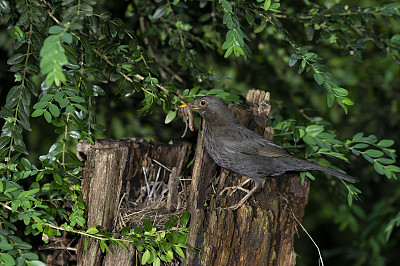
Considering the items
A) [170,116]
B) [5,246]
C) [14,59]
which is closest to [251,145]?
[170,116]

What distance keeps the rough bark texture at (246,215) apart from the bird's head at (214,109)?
0.16 m

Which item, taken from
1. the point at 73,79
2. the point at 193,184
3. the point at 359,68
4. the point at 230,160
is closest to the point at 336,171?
the point at 230,160

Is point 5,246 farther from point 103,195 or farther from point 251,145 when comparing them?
point 251,145

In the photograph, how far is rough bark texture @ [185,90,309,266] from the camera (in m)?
3.52

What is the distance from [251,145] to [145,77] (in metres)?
1.02

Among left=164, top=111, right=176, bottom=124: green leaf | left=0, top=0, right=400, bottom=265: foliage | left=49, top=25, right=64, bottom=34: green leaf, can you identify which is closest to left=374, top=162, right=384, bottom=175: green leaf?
left=0, top=0, right=400, bottom=265: foliage

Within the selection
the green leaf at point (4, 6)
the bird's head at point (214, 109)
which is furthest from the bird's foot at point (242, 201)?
the green leaf at point (4, 6)

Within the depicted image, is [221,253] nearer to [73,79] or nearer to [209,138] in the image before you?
[209,138]

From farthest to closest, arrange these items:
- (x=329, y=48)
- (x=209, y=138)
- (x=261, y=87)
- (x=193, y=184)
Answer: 1. (x=329, y=48)
2. (x=261, y=87)
3. (x=209, y=138)
4. (x=193, y=184)

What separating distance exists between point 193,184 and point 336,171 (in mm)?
1146

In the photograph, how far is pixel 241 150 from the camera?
413 cm

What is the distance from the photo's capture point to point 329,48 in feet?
21.2

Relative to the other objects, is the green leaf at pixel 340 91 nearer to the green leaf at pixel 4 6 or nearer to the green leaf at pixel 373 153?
the green leaf at pixel 373 153

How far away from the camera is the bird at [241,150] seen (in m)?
4.04
